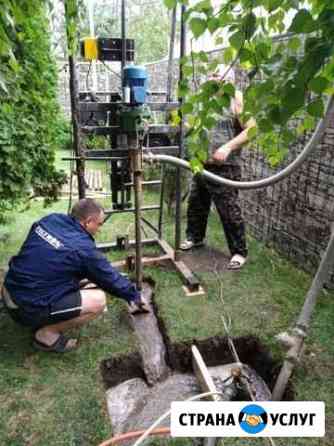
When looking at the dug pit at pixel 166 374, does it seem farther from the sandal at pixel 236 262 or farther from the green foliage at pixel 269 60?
the green foliage at pixel 269 60

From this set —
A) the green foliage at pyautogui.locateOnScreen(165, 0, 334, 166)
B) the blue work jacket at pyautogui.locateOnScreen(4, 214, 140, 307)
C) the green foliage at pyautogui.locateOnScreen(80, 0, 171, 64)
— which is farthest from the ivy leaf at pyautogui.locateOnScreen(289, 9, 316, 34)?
the green foliage at pyautogui.locateOnScreen(80, 0, 171, 64)

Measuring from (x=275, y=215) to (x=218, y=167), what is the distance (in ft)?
2.67

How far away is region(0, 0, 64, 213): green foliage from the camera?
2.51 metres

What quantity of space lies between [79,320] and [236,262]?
1.53m

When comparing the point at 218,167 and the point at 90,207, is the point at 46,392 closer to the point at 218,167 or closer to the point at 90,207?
the point at 90,207

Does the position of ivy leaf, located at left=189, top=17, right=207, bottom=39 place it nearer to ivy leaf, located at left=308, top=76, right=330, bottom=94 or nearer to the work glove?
ivy leaf, located at left=308, top=76, right=330, bottom=94

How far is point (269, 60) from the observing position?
90 cm

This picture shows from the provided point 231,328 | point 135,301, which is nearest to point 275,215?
point 231,328

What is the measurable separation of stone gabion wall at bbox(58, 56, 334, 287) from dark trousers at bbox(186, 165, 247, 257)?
433 millimetres

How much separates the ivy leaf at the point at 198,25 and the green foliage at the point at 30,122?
5.59 ft

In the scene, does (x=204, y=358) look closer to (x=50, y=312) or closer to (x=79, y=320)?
(x=79, y=320)

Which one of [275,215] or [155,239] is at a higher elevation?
[275,215]

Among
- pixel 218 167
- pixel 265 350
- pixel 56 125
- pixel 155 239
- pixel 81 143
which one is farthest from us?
pixel 155 239

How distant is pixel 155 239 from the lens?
11.8ft
